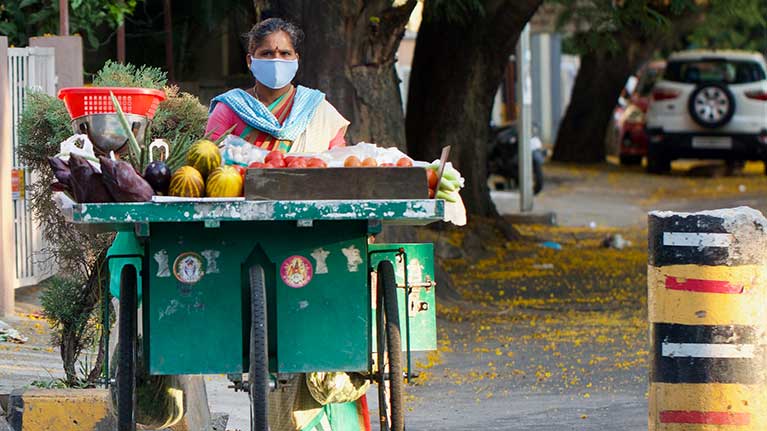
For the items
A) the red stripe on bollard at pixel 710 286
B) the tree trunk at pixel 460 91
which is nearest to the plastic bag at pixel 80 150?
the red stripe on bollard at pixel 710 286

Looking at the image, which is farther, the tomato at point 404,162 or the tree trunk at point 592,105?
the tree trunk at point 592,105

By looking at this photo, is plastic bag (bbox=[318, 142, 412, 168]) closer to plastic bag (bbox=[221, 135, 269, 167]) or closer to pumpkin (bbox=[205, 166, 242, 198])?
plastic bag (bbox=[221, 135, 269, 167])

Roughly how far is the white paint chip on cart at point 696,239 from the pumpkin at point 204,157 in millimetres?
1657

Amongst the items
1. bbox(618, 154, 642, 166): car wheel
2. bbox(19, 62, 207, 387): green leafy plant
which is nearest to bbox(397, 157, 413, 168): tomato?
bbox(19, 62, 207, 387): green leafy plant

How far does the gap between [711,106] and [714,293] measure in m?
20.1

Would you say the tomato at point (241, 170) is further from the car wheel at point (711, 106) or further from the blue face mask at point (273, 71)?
the car wheel at point (711, 106)

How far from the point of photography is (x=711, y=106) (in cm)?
2486

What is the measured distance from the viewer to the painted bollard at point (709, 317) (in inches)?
210

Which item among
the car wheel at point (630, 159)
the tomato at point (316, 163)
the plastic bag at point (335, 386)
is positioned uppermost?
the car wheel at point (630, 159)

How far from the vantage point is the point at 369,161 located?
5.20m

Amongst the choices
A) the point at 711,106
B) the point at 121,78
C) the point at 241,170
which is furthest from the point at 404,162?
the point at 711,106

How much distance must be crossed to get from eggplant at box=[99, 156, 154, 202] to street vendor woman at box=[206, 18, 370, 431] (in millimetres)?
971

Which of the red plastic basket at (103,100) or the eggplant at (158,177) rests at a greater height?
the red plastic basket at (103,100)

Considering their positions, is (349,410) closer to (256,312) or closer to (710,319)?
(256,312)
